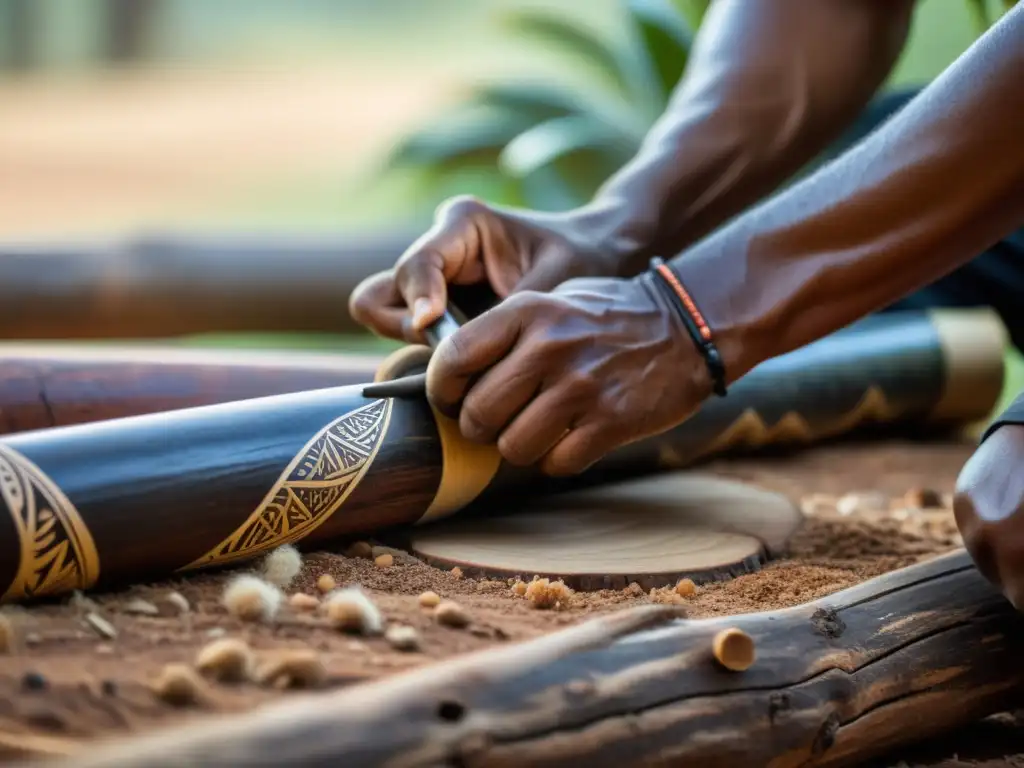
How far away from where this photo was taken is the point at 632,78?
14.5ft

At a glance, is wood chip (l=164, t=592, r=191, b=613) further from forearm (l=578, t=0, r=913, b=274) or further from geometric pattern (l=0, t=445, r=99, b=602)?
forearm (l=578, t=0, r=913, b=274)

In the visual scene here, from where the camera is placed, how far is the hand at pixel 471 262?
64.3 inches

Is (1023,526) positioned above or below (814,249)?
below

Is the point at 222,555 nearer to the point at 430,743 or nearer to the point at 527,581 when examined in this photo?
the point at 527,581

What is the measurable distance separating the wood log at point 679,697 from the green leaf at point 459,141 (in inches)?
134

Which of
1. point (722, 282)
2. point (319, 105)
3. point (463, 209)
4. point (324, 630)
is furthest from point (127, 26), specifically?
point (324, 630)

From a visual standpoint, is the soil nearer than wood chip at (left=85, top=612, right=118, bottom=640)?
Yes

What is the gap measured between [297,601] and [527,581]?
0.30 metres

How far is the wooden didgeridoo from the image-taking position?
1.75m

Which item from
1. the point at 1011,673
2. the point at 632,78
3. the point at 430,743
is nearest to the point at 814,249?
the point at 1011,673

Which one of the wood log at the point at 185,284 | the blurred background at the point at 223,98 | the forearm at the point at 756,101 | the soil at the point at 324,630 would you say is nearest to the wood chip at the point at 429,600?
the soil at the point at 324,630

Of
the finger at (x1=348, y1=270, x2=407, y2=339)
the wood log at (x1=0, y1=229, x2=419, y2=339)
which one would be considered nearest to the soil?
the finger at (x1=348, y1=270, x2=407, y2=339)

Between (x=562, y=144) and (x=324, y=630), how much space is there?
3093 millimetres

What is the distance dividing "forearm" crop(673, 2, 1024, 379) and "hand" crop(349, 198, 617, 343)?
22cm
